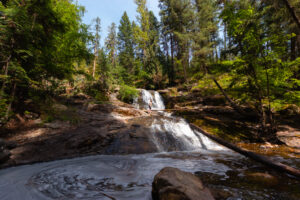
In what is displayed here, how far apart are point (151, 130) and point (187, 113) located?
5.15 metres

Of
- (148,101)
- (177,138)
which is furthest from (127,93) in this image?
(177,138)

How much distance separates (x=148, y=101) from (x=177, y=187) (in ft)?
50.9

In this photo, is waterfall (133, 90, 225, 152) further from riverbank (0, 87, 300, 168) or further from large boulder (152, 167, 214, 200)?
large boulder (152, 167, 214, 200)

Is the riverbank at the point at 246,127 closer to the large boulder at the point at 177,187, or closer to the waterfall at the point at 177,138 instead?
the waterfall at the point at 177,138

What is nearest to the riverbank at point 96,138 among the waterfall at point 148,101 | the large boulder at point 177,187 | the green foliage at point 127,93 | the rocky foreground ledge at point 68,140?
the rocky foreground ledge at point 68,140

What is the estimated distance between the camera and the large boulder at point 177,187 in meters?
2.08

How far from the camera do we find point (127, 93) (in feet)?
51.5

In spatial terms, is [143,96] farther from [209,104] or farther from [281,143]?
[281,143]

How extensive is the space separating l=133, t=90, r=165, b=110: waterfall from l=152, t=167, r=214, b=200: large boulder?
14111mm

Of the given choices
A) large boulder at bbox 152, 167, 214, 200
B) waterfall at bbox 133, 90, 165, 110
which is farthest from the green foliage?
large boulder at bbox 152, 167, 214, 200

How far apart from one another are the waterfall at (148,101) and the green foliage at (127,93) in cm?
84

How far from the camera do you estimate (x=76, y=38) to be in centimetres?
904

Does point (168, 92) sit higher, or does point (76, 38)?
point (76, 38)

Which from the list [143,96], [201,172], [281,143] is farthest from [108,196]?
[143,96]
